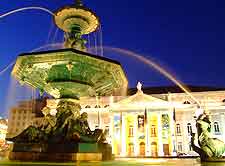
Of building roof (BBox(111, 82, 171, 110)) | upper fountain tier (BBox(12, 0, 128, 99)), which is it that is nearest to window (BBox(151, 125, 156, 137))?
building roof (BBox(111, 82, 171, 110))

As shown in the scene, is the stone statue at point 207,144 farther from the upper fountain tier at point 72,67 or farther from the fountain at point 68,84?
the upper fountain tier at point 72,67

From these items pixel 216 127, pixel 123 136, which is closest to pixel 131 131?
pixel 123 136

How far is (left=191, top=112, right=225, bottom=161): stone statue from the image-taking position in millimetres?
9469

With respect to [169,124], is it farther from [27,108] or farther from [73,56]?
[73,56]

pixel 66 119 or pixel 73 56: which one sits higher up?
pixel 73 56

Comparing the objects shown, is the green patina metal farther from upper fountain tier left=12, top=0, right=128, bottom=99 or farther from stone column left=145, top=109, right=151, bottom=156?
stone column left=145, top=109, right=151, bottom=156

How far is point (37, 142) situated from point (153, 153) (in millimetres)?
49868

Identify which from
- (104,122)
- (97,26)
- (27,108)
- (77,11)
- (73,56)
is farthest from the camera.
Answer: (27,108)

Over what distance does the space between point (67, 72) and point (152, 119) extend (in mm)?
51492

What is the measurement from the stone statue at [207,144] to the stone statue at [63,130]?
365 centimetres

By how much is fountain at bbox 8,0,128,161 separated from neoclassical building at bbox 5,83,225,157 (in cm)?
4517

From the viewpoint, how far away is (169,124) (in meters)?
58.5

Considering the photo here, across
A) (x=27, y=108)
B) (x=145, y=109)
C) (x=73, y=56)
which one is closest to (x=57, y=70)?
(x=73, y=56)

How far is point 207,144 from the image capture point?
9555mm
